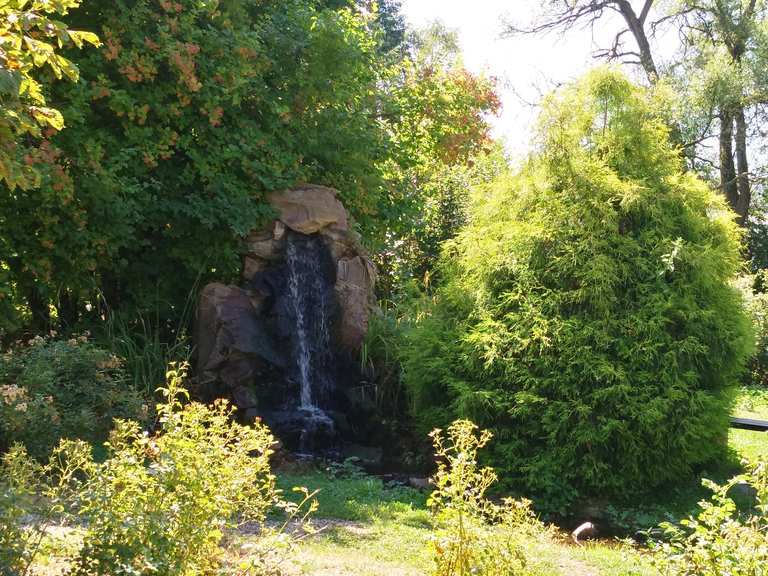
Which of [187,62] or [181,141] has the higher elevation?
[187,62]

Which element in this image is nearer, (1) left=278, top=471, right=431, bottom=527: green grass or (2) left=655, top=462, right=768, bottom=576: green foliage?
(2) left=655, top=462, right=768, bottom=576: green foliage

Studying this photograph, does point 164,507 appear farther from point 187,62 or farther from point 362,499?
point 187,62

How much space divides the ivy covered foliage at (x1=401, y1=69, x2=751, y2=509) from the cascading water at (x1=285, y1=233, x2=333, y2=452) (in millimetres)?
1654

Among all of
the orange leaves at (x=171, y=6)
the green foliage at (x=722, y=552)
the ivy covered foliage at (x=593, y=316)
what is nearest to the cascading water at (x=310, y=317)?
the ivy covered foliage at (x=593, y=316)

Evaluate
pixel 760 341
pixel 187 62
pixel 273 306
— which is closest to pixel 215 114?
pixel 187 62

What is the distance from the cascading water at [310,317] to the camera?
30.1ft

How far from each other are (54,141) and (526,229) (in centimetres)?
485

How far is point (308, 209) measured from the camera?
380 inches

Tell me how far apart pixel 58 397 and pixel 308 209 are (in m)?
3.99

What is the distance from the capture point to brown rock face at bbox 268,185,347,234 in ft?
31.5

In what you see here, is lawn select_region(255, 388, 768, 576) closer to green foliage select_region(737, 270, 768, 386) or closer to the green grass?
the green grass

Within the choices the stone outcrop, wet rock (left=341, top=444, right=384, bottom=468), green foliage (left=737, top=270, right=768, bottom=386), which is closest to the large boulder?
the stone outcrop

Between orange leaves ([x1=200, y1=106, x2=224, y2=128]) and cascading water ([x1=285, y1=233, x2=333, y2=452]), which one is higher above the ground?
orange leaves ([x1=200, y1=106, x2=224, y2=128])

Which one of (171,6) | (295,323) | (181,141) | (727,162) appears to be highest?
(727,162)
